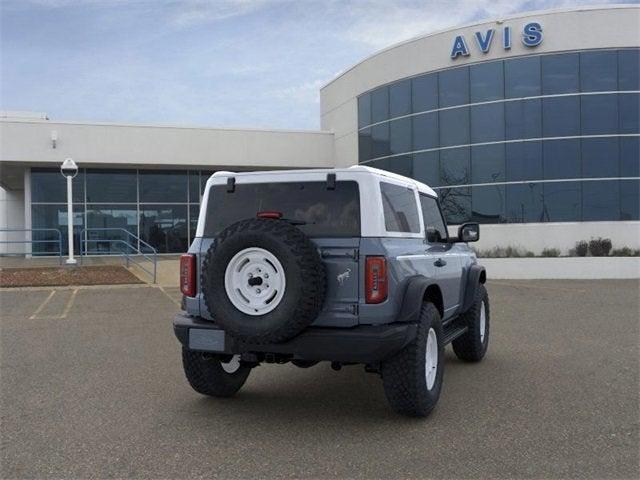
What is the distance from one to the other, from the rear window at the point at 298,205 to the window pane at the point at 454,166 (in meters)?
18.4

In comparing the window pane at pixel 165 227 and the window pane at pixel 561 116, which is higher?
the window pane at pixel 561 116

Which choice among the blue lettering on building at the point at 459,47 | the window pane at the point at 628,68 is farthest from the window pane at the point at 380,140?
the window pane at the point at 628,68

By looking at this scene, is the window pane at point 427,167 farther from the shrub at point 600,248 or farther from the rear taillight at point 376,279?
the rear taillight at point 376,279

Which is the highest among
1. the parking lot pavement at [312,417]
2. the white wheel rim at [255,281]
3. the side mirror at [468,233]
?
the side mirror at [468,233]

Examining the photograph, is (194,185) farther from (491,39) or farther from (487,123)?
(491,39)

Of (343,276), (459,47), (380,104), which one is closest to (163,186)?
(380,104)

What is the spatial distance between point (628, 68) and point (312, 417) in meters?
20.5

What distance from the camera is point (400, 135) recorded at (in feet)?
81.0

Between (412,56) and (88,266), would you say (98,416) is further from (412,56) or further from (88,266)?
(412,56)

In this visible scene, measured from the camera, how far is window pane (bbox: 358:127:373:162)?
2603 cm

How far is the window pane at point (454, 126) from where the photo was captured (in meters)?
22.8

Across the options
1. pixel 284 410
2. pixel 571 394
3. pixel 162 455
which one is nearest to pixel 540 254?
pixel 571 394

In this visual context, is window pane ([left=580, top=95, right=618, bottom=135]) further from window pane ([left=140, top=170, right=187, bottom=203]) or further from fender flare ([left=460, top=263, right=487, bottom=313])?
fender flare ([left=460, top=263, right=487, bottom=313])

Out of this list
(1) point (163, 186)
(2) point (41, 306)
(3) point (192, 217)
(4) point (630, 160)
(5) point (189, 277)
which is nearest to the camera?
(5) point (189, 277)
